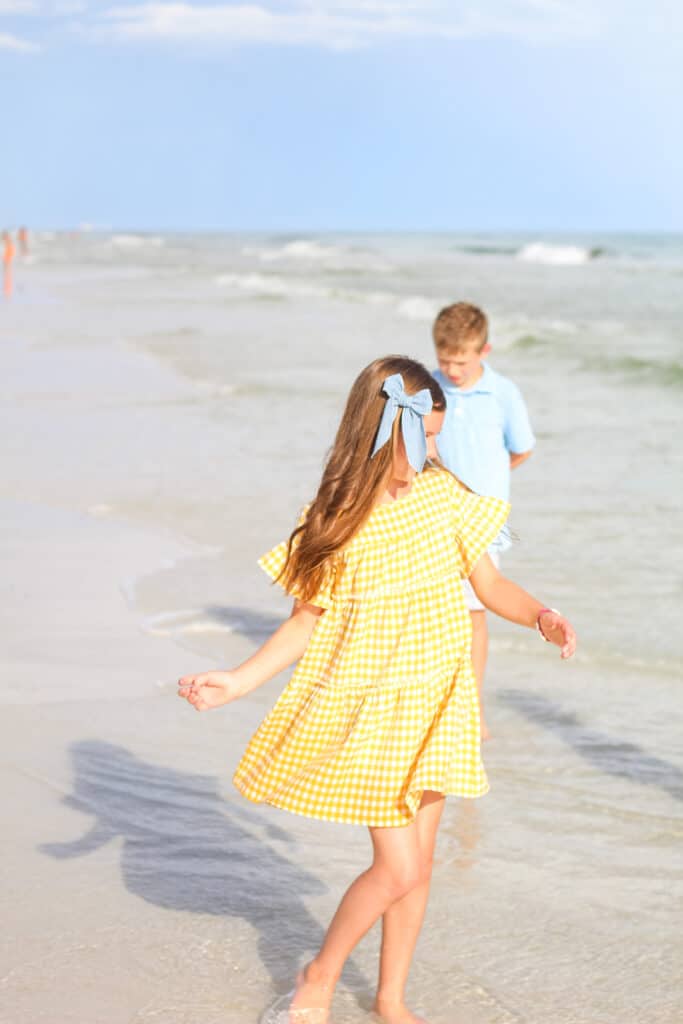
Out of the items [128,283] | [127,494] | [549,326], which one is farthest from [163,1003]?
[128,283]

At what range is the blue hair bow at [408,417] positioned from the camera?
2.88 metres

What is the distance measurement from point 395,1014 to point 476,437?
7.73 feet

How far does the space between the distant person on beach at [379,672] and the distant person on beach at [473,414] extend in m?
1.81

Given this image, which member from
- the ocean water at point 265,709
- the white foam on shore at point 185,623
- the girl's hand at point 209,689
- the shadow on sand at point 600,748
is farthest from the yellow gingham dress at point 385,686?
the white foam on shore at point 185,623

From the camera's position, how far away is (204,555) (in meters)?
7.15

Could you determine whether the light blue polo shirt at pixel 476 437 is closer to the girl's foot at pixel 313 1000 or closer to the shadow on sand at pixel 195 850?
the shadow on sand at pixel 195 850

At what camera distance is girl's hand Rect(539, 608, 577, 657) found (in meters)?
2.82

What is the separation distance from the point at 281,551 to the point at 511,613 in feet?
1.62

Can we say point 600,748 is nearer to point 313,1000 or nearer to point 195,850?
point 195,850

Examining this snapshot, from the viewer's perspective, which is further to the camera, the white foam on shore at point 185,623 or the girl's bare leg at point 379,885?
the white foam on shore at point 185,623

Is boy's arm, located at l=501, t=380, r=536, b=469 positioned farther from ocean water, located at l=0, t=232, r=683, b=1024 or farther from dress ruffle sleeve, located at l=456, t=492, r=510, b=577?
dress ruffle sleeve, located at l=456, t=492, r=510, b=577

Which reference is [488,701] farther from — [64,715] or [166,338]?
[166,338]

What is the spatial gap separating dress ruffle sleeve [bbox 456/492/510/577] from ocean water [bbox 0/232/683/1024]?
930 mm

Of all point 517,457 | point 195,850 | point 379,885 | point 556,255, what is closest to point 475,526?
point 379,885
